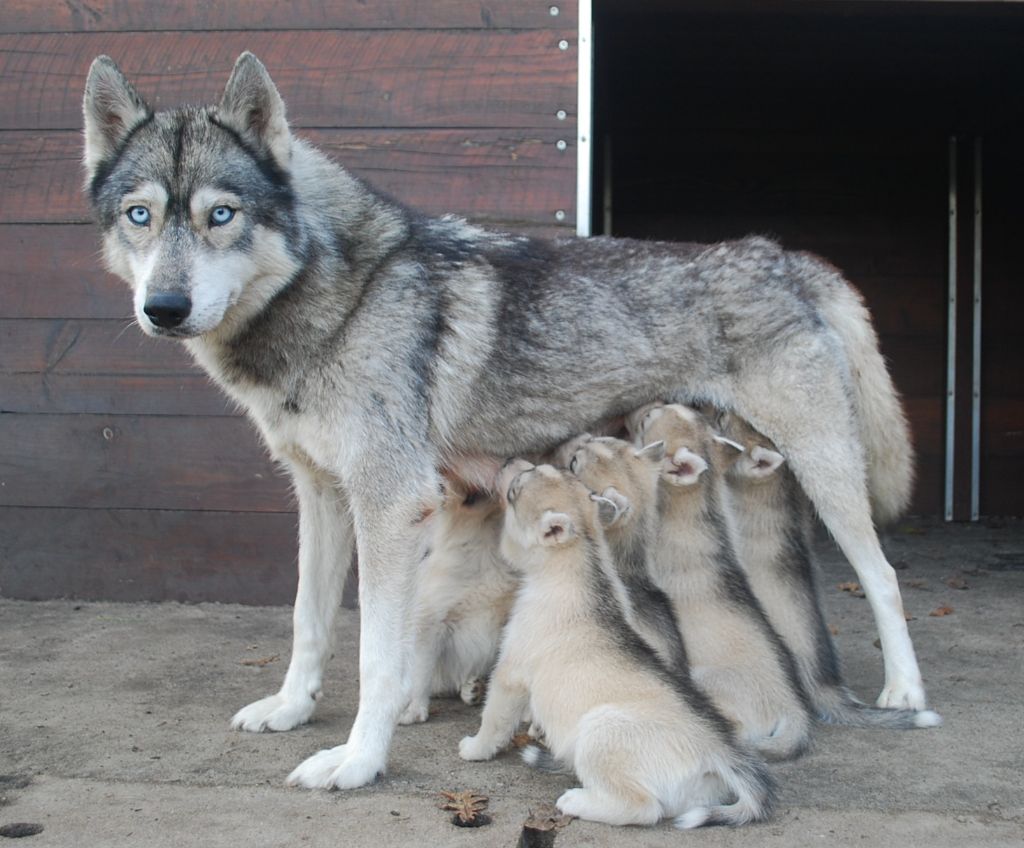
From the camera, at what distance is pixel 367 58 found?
5.90 meters

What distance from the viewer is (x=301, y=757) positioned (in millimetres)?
3918

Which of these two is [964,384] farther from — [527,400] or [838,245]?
[527,400]

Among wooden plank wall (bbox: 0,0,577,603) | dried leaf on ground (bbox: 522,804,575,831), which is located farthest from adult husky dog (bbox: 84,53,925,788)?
wooden plank wall (bbox: 0,0,577,603)

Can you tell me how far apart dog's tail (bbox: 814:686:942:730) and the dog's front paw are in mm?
1360

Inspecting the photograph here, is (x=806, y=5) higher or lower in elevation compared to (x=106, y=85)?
higher

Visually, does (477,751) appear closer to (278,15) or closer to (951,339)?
(278,15)

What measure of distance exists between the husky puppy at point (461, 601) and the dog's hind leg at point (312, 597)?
14.6 inches

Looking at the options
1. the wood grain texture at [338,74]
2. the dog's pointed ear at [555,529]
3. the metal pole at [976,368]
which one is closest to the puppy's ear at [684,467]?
the dog's pointed ear at [555,529]

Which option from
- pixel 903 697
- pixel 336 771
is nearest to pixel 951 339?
pixel 903 697

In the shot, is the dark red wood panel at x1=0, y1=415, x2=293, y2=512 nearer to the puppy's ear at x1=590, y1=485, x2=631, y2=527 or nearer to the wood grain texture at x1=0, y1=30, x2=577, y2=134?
the wood grain texture at x1=0, y1=30, x2=577, y2=134

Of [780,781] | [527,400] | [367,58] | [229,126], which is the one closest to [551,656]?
[780,781]

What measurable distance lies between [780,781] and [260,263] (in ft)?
8.42

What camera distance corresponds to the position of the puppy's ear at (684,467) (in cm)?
427

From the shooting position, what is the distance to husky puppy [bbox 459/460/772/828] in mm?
3203
